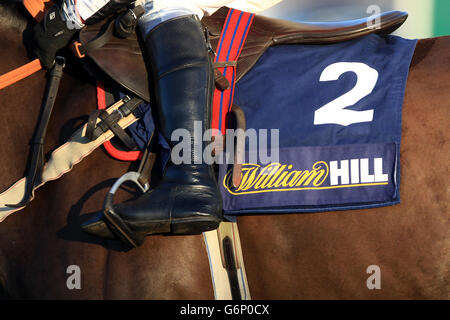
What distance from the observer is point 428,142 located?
1766 mm

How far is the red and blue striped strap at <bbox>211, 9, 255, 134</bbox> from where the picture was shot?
1884mm

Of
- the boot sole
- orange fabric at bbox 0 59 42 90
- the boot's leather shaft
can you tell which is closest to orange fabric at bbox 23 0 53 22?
orange fabric at bbox 0 59 42 90

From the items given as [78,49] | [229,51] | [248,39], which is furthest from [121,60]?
[248,39]

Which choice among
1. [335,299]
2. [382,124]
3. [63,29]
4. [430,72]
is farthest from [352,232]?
[63,29]

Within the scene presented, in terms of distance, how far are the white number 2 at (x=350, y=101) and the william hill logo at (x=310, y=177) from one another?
0.16 meters

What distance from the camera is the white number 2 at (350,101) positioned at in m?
1.80

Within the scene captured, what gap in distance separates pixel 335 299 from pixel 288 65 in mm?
999

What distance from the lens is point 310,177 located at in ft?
5.88

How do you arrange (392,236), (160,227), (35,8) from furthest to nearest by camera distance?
(35,8) < (392,236) < (160,227)

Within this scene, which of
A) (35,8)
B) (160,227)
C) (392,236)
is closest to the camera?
(160,227)

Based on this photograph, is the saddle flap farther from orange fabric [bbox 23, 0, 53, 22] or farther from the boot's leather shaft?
orange fabric [bbox 23, 0, 53, 22]

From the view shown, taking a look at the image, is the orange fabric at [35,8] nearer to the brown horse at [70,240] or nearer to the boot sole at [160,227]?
the brown horse at [70,240]

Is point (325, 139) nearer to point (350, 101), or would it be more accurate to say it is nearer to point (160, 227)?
point (350, 101)

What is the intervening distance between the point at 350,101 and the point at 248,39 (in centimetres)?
54
